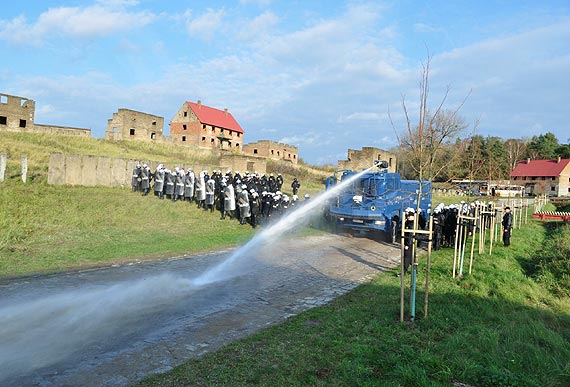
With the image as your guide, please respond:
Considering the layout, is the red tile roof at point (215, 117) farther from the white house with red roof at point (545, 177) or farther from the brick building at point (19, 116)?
the white house with red roof at point (545, 177)

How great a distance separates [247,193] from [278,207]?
1655 mm

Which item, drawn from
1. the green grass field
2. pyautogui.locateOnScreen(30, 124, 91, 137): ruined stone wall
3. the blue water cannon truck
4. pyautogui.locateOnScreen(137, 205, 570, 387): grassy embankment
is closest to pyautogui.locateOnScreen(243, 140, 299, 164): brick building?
pyautogui.locateOnScreen(30, 124, 91, 137): ruined stone wall

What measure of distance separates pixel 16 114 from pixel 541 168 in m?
82.7

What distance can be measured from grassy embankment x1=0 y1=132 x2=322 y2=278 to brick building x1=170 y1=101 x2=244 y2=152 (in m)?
44.9

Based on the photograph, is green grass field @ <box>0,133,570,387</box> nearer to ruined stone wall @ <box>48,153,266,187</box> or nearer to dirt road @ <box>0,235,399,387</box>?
dirt road @ <box>0,235,399,387</box>

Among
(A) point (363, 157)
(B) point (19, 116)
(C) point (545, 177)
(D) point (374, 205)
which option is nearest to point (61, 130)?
(B) point (19, 116)

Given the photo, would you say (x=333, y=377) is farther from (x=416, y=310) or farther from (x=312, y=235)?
(x=312, y=235)

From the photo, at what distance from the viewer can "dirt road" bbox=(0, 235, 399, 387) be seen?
213 inches

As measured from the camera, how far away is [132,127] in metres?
54.0

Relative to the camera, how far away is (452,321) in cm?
780

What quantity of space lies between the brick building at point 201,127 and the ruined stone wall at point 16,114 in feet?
80.6

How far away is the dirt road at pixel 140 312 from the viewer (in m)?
5.41

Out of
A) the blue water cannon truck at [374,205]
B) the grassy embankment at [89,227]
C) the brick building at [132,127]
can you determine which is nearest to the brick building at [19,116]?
the brick building at [132,127]

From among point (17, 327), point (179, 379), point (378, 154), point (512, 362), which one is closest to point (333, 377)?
point (179, 379)
